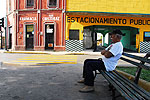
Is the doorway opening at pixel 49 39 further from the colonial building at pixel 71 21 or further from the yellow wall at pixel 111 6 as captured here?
the yellow wall at pixel 111 6

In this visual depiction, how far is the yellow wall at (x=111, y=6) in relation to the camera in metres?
18.0

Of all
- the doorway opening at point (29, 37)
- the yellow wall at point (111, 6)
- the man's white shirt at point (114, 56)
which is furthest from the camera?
the doorway opening at point (29, 37)

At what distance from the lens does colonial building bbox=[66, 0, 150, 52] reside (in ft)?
59.0

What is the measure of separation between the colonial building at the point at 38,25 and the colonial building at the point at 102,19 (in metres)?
1.06

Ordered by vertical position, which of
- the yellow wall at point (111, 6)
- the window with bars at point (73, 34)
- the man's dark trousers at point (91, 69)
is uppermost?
the yellow wall at point (111, 6)

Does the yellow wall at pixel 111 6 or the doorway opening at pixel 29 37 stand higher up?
the yellow wall at pixel 111 6

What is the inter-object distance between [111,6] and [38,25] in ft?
29.4

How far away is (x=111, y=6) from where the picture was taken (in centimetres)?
1831

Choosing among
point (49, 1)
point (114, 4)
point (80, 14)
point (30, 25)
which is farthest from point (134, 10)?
point (30, 25)

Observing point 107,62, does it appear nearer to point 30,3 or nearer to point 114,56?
point 114,56

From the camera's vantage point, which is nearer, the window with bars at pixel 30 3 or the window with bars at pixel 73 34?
the window with bars at pixel 73 34

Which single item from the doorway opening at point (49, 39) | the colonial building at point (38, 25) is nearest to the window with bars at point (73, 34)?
the colonial building at point (38, 25)

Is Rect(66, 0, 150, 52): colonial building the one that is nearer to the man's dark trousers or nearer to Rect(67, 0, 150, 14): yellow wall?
Rect(67, 0, 150, 14): yellow wall

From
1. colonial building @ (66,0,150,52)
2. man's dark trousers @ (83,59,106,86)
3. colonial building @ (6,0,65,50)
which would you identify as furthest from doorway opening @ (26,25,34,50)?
man's dark trousers @ (83,59,106,86)
